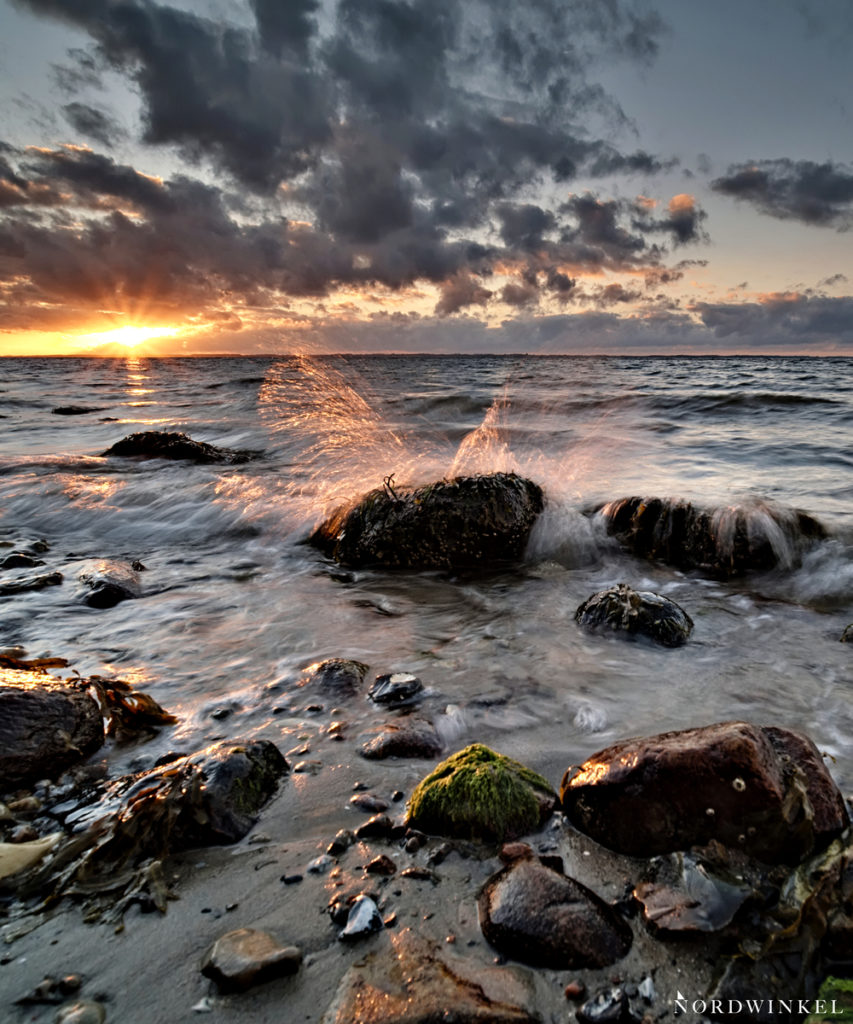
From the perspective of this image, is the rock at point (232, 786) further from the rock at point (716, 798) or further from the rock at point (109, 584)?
the rock at point (109, 584)

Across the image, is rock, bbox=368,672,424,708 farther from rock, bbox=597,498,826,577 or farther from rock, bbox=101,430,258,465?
rock, bbox=101,430,258,465

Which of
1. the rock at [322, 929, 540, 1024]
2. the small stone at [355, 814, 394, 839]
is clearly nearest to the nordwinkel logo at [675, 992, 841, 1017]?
the rock at [322, 929, 540, 1024]

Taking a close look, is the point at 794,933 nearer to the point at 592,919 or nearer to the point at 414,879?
the point at 592,919

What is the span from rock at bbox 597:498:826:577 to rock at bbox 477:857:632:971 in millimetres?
4861

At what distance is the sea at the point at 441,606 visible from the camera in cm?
335

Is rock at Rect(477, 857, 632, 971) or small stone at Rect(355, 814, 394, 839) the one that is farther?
small stone at Rect(355, 814, 394, 839)

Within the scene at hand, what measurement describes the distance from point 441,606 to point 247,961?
145 inches

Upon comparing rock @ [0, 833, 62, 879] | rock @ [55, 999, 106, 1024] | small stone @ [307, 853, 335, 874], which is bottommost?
rock @ [0, 833, 62, 879]

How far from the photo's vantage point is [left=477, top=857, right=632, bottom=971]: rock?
175 centimetres

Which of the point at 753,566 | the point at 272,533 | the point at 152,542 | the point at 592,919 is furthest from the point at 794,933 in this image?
the point at 152,542

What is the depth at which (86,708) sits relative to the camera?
9.95 ft

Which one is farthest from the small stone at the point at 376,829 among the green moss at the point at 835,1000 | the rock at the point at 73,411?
the rock at the point at 73,411

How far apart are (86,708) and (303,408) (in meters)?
21.2

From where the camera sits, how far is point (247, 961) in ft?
5.71
